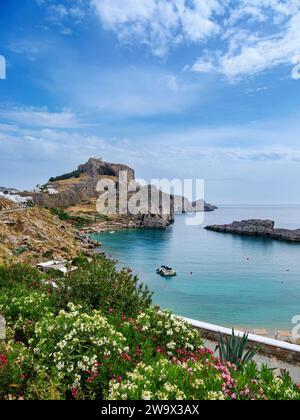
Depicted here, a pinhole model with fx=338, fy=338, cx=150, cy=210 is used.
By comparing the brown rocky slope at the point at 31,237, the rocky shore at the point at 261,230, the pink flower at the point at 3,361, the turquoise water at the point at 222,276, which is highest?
the pink flower at the point at 3,361

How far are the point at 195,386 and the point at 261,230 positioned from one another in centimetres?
11632

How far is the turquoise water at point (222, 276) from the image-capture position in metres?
38.1

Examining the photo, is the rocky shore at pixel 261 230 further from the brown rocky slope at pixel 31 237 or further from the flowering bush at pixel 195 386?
the flowering bush at pixel 195 386

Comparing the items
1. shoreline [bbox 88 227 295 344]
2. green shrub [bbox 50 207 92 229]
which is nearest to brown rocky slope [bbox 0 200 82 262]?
shoreline [bbox 88 227 295 344]

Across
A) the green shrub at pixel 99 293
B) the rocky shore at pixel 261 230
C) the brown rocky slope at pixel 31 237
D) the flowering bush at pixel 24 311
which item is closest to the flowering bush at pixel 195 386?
the flowering bush at pixel 24 311


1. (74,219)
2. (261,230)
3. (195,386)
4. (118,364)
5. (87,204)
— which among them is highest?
(87,204)

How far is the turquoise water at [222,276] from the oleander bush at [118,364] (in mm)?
28378

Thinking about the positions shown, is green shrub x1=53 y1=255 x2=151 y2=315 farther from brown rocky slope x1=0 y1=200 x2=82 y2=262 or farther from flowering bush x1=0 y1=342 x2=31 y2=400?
brown rocky slope x1=0 y1=200 x2=82 y2=262

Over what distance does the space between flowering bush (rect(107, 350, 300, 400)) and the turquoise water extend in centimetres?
3028

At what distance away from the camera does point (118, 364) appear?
20.3 feet

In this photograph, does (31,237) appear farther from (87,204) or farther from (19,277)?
(87,204)

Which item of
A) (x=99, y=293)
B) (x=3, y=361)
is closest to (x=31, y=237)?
(x=99, y=293)

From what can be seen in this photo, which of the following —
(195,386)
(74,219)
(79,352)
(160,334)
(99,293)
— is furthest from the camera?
(74,219)
